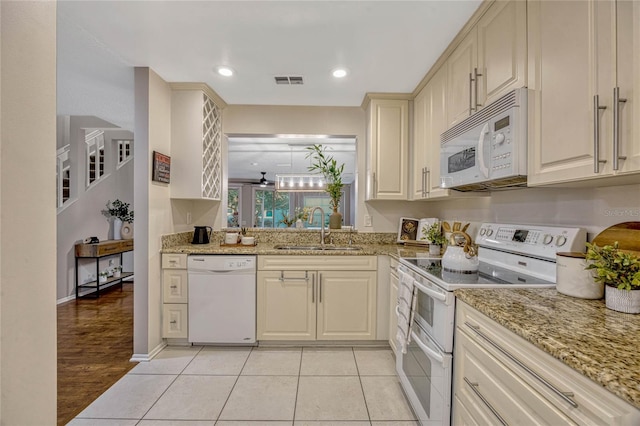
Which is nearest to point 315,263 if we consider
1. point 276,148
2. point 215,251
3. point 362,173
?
point 215,251

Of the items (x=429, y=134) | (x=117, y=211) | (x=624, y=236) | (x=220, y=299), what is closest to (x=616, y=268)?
(x=624, y=236)

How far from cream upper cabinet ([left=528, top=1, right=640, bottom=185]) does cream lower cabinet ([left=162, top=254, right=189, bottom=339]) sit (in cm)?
267

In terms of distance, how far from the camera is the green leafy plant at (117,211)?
468cm

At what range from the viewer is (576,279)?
1.17 metres

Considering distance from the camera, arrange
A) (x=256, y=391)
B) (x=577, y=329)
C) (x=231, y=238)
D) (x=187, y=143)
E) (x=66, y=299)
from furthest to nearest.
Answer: (x=66, y=299), (x=231, y=238), (x=187, y=143), (x=256, y=391), (x=577, y=329)

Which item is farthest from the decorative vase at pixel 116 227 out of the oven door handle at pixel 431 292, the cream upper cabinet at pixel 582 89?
the cream upper cabinet at pixel 582 89

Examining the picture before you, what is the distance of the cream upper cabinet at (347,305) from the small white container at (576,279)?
1.53 metres

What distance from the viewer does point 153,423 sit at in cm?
173

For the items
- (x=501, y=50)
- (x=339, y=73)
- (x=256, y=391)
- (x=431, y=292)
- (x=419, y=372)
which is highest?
(x=339, y=73)

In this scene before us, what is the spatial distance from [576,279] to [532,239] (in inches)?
19.0

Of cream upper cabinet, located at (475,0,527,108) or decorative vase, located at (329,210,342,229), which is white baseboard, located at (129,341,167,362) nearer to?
decorative vase, located at (329,210,342,229)

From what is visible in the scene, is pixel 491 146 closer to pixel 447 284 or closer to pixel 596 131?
pixel 596 131

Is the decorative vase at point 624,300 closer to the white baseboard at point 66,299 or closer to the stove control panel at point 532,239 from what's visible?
the stove control panel at point 532,239

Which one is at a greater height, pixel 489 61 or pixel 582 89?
pixel 489 61
